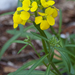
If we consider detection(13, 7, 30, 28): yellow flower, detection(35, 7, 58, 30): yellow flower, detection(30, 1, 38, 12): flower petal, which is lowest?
detection(35, 7, 58, 30): yellow flower

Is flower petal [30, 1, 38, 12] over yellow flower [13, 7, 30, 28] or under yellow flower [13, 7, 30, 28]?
over

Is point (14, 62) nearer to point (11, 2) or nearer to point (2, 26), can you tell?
point (2, 26)

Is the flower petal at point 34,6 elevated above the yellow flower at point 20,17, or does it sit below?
above

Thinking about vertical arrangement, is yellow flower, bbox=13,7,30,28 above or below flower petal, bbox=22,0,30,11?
below

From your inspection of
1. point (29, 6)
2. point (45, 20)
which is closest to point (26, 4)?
point (29, 6)

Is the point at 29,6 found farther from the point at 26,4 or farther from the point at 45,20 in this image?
the point at 45,20

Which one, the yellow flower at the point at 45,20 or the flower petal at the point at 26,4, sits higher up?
the flower petal at the point at 26,4

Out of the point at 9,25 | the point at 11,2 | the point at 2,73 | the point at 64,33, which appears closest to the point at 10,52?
the point at 2,73

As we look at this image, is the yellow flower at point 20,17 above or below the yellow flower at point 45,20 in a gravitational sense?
above

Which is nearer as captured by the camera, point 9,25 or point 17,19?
point 17,19

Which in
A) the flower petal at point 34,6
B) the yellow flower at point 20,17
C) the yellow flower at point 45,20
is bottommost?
the yellow flower at point 45,20

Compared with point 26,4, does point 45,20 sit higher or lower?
lower
